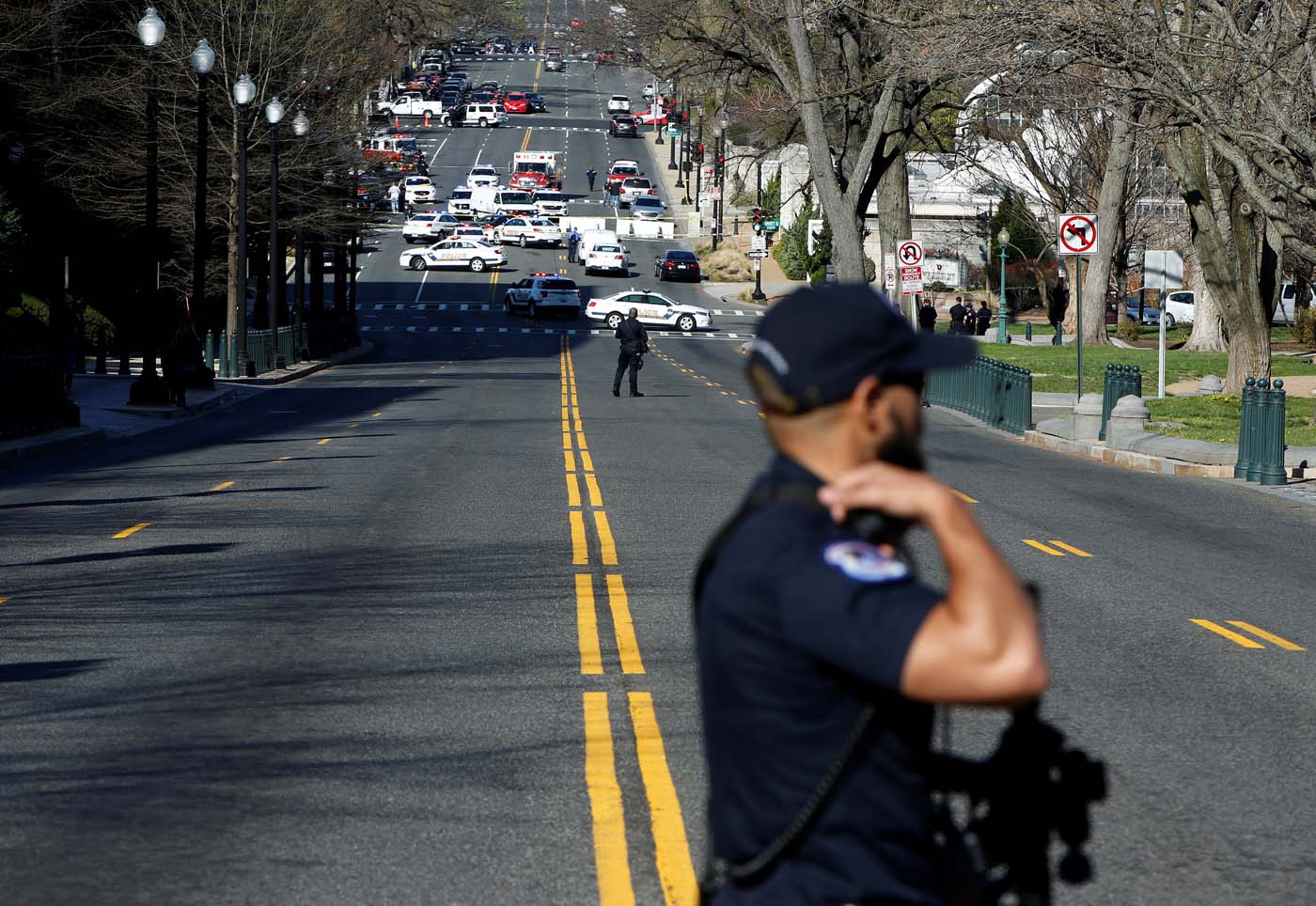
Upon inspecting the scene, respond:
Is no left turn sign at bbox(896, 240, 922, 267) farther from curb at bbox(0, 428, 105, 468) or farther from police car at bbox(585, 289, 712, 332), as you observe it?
police car at bbox(585, 289, 712, 332)

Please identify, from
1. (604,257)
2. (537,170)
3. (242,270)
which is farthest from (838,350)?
(537,170)

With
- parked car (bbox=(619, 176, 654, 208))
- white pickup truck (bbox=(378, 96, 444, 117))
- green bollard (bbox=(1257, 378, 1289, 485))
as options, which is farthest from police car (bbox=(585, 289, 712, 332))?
white pickup truck (bbox=(378, 96, 444, 117))

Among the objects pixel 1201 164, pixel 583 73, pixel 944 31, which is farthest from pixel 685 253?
pixel 583 73

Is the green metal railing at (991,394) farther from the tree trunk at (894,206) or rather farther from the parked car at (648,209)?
the parked car at (648,209)

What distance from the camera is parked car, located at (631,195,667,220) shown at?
11100 centimetres

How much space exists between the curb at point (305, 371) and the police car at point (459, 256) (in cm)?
3236

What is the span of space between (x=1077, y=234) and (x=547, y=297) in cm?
4627

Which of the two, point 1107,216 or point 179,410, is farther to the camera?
point 1107,216

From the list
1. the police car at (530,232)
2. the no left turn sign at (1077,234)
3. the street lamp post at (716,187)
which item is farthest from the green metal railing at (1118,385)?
the police car at (530,232)

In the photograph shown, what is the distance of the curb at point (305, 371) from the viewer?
44156 mm

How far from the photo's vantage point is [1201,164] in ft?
111

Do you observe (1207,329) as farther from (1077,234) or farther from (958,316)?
(1077,234)

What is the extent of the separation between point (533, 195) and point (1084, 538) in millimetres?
97049

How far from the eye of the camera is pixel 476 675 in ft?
31.3
